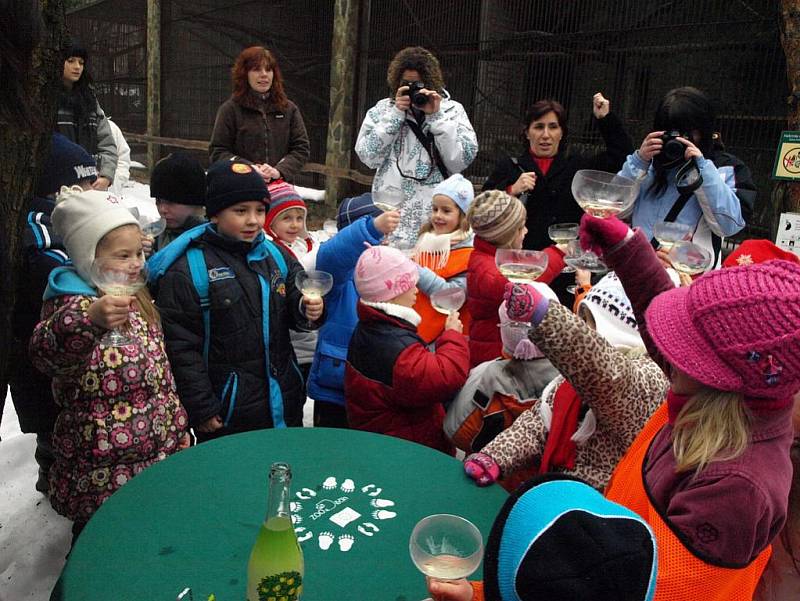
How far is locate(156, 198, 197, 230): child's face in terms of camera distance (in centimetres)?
385

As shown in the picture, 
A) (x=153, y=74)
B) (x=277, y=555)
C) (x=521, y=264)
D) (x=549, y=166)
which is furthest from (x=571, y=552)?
(x=153, y=74)

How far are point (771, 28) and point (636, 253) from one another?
201 inches

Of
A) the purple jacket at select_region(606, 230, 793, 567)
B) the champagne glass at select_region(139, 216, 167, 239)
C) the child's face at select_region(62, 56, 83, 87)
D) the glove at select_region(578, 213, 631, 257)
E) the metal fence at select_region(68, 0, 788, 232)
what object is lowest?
the purple jacket at select_region(606, 230, 793, 567)

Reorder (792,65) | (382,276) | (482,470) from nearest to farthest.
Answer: (482,470)
(382,276)
(792,65)

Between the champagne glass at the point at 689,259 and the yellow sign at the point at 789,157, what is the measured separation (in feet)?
8.22

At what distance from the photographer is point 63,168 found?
3.28m

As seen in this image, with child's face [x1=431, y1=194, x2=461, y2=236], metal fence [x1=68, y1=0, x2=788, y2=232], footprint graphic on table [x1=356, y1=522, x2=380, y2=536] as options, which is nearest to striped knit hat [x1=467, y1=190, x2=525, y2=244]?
child's face [x1=431, y1=194, x2=461, y2=236]

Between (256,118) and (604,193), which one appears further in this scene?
(256,118)

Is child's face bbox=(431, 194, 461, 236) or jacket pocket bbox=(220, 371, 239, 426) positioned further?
child's face bbox=(431, 194, 461, 236)

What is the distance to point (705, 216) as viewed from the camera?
3623 mm

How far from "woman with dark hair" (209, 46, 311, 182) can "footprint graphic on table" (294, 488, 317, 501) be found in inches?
139

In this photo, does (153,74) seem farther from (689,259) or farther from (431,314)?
(689,259)

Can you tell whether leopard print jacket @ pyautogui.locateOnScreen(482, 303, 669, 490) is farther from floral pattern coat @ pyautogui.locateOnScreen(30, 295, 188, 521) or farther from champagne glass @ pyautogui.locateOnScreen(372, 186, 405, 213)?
champagne glass @ pyautogui.locateOnScreen(372, 186, 405, 213)

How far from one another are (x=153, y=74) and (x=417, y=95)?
9502 mm
